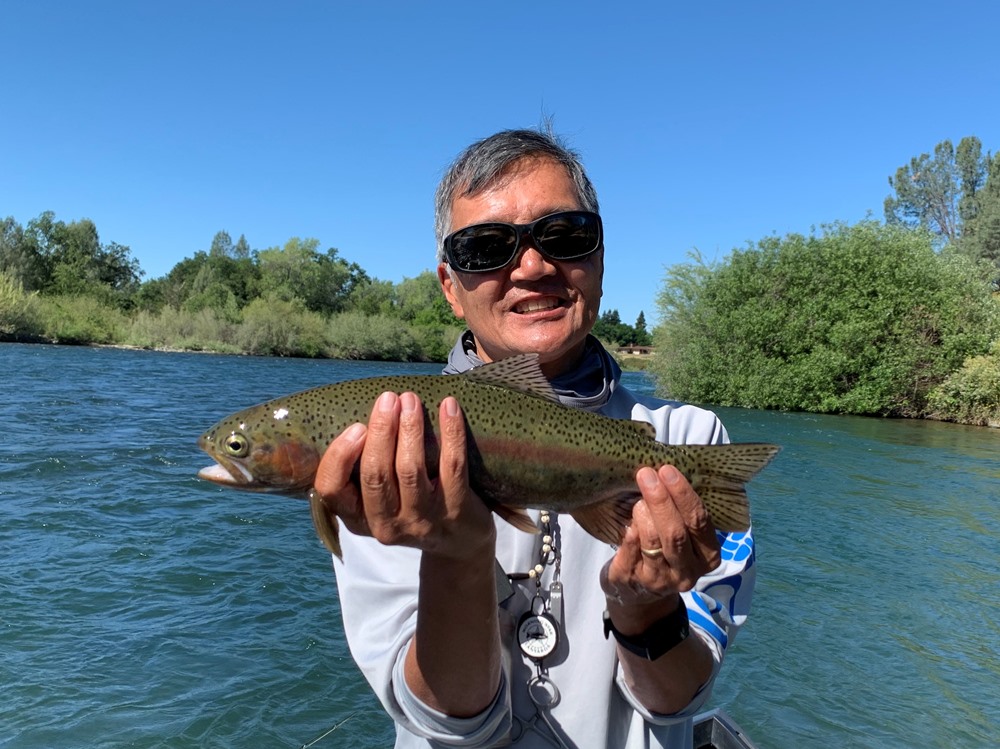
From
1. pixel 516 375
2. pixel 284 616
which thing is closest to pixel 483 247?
pixel 516 375

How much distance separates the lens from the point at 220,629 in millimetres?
8250

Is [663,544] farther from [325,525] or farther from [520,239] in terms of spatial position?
[520,239]

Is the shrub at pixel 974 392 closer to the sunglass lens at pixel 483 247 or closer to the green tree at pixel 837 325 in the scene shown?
the green tree at pixel 837 325

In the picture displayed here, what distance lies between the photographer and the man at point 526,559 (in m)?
2.26

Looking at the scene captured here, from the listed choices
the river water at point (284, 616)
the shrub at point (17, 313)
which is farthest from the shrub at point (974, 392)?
the shrub at point (17, 313)

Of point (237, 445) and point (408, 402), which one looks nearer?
point (408, 402)

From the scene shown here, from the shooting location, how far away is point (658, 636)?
7.72ft

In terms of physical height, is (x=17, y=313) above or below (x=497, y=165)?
below

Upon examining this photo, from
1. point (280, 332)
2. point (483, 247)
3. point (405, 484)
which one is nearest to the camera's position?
point (405, 484)

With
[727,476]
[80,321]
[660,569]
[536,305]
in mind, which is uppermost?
[536,305]

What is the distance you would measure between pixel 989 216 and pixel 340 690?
88303mm

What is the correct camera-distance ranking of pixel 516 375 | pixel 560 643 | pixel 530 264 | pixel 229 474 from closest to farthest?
pixel 229 474, pixel 560 643, pixel 516 375, pixel 530 264

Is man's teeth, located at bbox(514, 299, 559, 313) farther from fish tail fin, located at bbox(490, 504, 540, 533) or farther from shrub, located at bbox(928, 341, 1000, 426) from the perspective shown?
shrub, located at bbox(928, 341, 1000, 426)

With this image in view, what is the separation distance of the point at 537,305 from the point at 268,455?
1.18 metres
